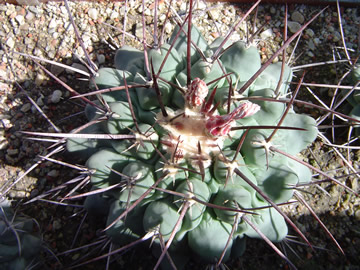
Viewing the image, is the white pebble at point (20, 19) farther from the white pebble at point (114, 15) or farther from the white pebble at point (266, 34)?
the white pebble at point (266, 34)

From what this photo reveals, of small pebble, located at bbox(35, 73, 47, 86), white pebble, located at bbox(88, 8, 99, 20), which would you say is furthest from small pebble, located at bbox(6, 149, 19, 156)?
white pebble, located at bbox(88, 8, 99, 20)

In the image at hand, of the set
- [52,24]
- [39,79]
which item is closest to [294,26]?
[52,24]

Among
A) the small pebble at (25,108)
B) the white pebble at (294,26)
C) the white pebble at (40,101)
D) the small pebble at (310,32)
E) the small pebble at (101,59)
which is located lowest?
the small pebble at (25,108)

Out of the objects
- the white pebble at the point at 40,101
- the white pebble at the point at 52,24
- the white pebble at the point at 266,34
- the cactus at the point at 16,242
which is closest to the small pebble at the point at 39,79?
the white pebble at the point at 40,101

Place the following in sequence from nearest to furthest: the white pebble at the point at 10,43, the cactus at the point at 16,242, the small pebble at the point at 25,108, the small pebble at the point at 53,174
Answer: the cactus at the point at 16,242
the small pebble at the point at 53,174
the small pebble at the point at 25,108
the white pebble at the point at 10,43

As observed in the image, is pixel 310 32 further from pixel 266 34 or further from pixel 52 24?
pixel 52 24

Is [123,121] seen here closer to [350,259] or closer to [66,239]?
[66,239]
